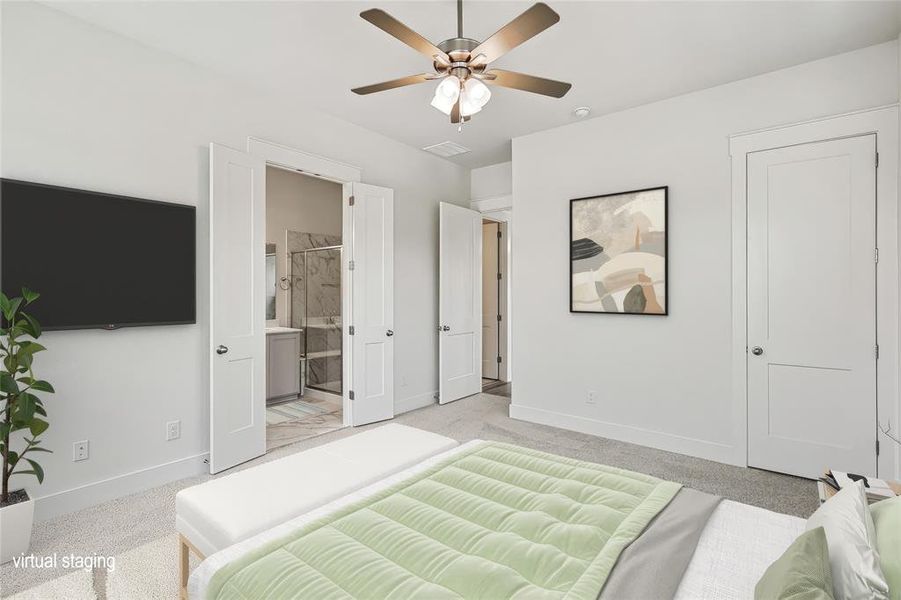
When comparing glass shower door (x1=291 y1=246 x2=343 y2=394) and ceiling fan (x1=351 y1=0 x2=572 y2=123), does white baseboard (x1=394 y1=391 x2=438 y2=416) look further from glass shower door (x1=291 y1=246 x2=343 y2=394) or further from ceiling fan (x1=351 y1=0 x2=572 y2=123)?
ceiling fan (x1=351 y1=0 x2=572 y2=123)

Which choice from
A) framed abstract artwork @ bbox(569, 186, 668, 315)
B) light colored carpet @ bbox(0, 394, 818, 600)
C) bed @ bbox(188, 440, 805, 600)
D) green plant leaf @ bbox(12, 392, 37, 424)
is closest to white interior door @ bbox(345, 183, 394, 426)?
light colored carpet @ bbox(0, 394, 818, 600)

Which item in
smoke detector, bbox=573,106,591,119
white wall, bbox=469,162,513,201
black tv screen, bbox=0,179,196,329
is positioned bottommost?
black tv screen, bbox=0,179,196,329

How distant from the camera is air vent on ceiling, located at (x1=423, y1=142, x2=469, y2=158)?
4.74 metres

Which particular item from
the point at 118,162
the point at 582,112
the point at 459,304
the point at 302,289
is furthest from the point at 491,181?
the point at 118,162

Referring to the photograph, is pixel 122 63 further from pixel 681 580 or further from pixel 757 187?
pixel 757 187

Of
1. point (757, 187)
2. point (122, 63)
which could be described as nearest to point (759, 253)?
point (757, 187)

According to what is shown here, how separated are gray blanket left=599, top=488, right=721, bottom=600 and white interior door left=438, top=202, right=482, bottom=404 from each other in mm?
3552

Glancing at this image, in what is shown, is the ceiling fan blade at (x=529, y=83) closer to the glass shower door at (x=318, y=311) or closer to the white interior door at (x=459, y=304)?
the white interior door at (x=459, y=304)

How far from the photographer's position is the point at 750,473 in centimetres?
319

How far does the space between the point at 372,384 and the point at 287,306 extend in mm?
2236

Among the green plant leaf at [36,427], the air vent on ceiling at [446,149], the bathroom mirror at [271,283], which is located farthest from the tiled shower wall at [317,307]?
the green plant leaf at [36,427]

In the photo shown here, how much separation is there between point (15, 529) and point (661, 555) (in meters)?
2.78

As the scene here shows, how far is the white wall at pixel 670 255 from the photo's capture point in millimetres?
3188

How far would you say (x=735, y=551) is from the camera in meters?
1.35
